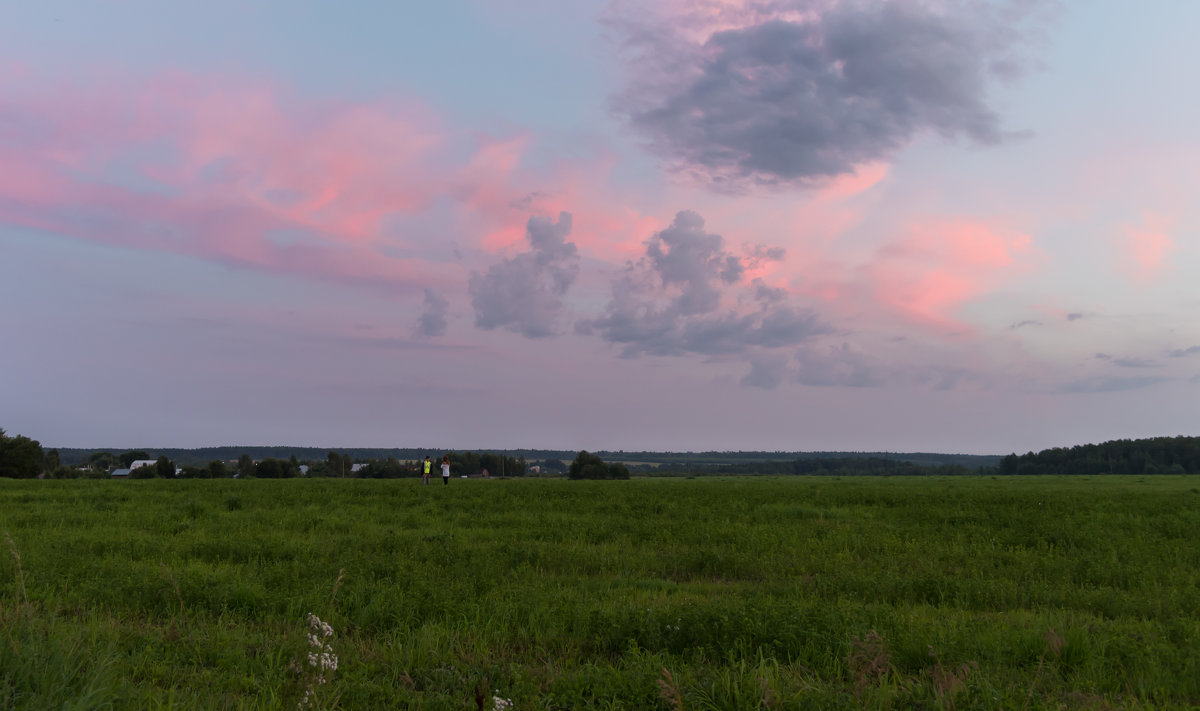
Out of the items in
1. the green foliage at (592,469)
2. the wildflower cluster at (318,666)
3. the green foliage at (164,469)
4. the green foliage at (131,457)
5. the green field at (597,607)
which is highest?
the wildflower cluster at (318,666)

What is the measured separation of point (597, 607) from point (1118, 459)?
117637 mm

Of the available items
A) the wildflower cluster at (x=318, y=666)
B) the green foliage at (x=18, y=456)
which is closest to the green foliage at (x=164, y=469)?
the green foliage at (x=18, y=456)

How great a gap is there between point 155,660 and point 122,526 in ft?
43.6

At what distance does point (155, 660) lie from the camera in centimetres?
711

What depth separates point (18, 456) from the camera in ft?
194

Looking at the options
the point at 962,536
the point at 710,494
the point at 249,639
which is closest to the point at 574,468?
the point at 710,494

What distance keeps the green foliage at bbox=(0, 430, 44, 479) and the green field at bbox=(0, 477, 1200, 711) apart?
47.9 meters

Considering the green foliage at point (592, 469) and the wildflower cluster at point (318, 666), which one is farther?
the green foliage at point (592, 469)

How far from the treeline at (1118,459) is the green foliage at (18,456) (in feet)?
388

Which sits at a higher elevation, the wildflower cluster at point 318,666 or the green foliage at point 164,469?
the wildflower cluster at point 318,666

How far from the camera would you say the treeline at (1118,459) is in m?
95.0

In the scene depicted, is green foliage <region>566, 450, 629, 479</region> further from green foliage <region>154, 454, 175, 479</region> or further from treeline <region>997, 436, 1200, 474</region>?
treeline <region>997, 436, 1200, 474</region>

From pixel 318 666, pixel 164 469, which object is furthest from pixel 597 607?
pixel 164 469

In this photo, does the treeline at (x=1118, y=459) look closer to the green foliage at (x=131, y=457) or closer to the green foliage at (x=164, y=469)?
the green foliage at (x=164, y=469)
